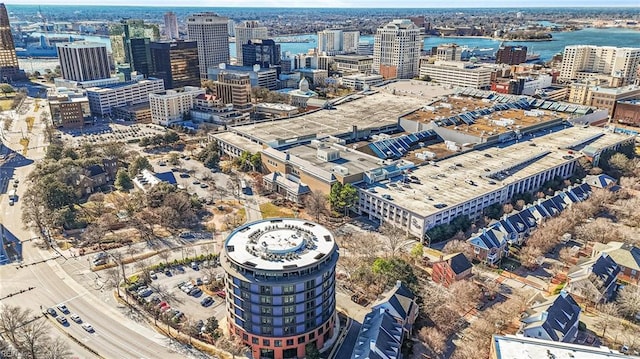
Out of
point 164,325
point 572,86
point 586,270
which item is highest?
point 572,86

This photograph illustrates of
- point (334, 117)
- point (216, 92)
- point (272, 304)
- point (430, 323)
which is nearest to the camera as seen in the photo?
point (272, 304)

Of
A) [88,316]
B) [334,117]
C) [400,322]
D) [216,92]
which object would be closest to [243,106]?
[216,92]

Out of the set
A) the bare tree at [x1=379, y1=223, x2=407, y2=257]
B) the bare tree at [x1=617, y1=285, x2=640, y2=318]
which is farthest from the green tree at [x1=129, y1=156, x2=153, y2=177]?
the bare tree at [x1=617, y1=285, x2=640, y2=318]

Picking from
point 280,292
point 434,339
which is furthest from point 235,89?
point 434,339

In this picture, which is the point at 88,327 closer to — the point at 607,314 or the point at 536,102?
the point at 607,314

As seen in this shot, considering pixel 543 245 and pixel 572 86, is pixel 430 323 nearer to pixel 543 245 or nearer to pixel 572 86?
pixel 543 245

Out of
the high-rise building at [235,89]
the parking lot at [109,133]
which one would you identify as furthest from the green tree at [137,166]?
the high-rise building at [235,89]

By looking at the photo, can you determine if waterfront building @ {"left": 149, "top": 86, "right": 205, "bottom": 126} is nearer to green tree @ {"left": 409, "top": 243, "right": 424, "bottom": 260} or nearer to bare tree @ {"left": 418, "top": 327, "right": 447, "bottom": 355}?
green tree @ {"left": 409, "top": 243, "right": 424, "bottom": 260}

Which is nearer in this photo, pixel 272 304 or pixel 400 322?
pixel 272 304
